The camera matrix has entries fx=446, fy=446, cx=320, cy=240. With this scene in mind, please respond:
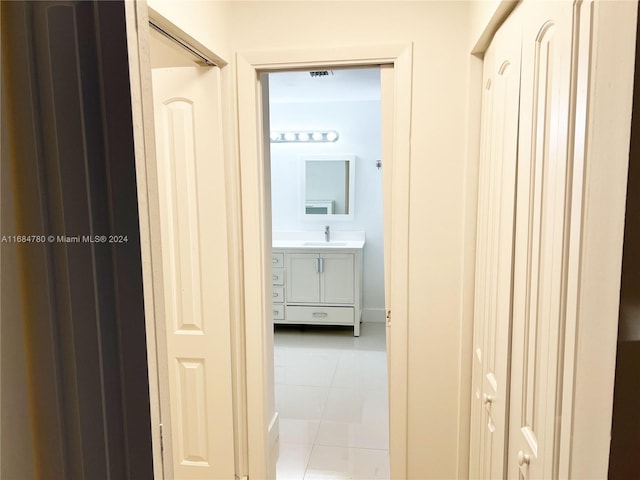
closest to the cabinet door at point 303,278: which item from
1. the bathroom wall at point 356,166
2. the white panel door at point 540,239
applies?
the bathroom wall at point 356,166

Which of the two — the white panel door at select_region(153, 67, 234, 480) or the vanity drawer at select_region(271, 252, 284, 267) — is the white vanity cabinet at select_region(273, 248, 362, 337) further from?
the white panel door at select_region(153, 67, 234, 480)

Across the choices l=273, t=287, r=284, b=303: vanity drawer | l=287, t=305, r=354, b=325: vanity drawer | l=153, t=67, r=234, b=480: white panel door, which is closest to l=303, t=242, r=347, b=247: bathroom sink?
l=273, t=287, r=284, b=303: vanity drawer

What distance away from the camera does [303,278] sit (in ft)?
15.0

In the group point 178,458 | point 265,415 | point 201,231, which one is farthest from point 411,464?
point 201,231

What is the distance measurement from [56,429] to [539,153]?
41.1 inches

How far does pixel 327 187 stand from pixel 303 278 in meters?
1.09

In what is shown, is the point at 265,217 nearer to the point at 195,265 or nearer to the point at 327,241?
the point at 195,265

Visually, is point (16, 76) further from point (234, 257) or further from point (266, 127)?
point (266, 127)

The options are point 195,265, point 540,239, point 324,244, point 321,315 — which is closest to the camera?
point 540,239

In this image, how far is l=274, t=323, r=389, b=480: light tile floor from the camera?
248 cm

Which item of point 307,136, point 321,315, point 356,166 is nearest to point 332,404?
point 321,315

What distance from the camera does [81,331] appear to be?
66 cm

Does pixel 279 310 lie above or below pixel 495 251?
below

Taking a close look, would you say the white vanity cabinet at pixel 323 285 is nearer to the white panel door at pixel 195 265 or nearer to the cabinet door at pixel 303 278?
the cabinet door at pixel 303 278
